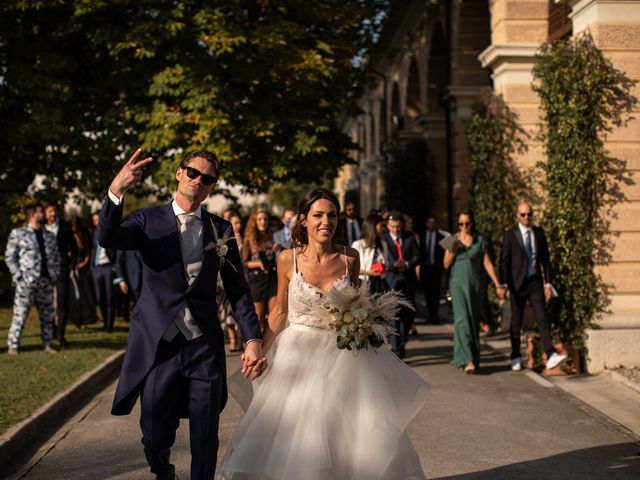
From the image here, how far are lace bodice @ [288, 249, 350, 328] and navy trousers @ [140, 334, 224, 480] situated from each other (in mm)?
841

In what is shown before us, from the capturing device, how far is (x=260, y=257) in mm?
12844

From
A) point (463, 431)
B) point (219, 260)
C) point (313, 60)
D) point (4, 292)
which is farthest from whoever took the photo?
point (4, 292)

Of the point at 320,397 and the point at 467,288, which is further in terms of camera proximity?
the point at 467,288

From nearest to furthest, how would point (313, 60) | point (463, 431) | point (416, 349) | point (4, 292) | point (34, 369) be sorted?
point (463, 431) < point (34, 369) < point (416, 349) < point (313, 60) < point (4, 292)

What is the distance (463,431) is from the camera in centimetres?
795

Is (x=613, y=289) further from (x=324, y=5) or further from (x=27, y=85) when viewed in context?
(x=27, y=85)

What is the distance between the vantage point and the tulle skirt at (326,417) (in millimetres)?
5176

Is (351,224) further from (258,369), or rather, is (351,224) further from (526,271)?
(258,369)

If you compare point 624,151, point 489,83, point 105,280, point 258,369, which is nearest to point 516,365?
point 624,151

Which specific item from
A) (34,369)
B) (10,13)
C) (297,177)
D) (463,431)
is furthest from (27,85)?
(463,431)

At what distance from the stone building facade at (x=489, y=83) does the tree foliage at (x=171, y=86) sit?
236cm

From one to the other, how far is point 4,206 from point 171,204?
16340 mm

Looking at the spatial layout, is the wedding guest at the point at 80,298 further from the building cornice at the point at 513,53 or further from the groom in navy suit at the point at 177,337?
the groom in navy suit at the point at 177,337

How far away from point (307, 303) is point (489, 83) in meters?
17.3
